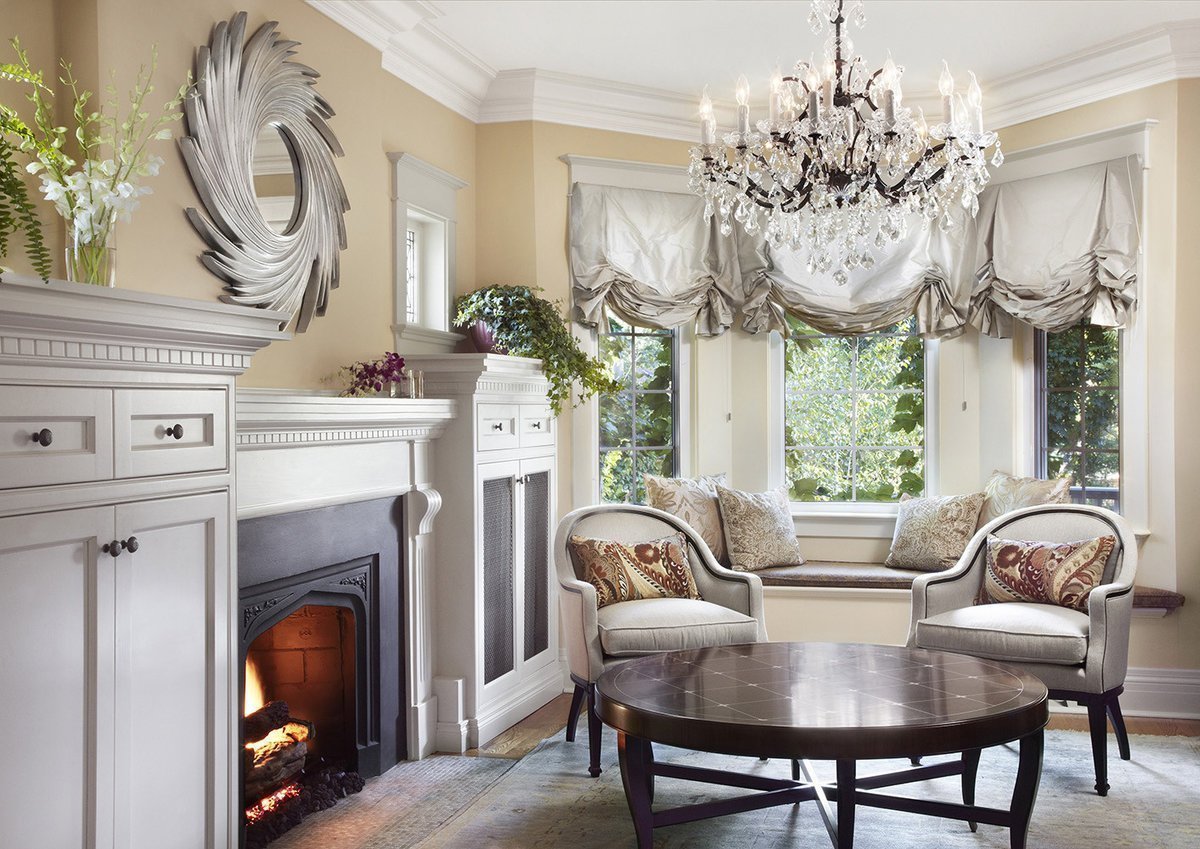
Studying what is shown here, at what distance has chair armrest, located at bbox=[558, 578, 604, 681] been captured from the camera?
12.5 feet

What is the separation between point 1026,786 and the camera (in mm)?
2824

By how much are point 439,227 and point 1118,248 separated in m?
2.96

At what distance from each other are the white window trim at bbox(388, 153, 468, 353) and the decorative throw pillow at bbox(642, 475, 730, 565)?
1.19 metres

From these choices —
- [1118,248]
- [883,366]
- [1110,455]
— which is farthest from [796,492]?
[1118,248]

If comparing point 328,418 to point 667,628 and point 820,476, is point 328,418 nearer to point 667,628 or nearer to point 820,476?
point 667,628

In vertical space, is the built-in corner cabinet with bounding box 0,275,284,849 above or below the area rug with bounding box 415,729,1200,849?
above

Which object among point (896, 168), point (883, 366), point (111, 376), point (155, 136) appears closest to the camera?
point (111, 376)

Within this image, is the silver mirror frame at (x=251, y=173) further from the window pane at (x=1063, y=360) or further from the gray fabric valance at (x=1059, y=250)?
the window pane at (x=1063, y=360)

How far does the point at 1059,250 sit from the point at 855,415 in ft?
4.11

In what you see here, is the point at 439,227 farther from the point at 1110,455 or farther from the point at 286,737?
the point at 1110,455

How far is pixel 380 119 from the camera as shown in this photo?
4.13 metres

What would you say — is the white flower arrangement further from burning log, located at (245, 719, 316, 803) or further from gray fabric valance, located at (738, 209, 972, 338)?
gray fabric valance, located at (738, 209, 972, 338)

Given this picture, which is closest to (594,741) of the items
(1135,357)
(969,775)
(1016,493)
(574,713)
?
(574,713)

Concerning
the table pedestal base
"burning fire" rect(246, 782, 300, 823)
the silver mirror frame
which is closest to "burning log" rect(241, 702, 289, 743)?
"burning fire" rect(246, 782, 300, 823)
